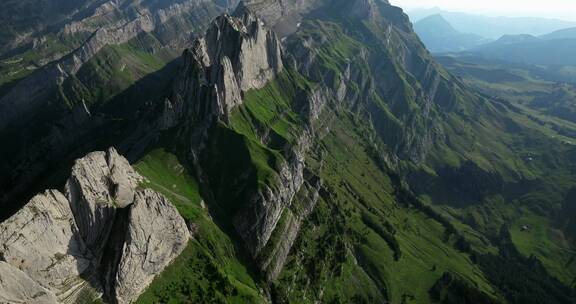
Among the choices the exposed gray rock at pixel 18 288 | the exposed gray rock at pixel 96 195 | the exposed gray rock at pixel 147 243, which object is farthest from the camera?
the exposed gray rock at pixel 147 243

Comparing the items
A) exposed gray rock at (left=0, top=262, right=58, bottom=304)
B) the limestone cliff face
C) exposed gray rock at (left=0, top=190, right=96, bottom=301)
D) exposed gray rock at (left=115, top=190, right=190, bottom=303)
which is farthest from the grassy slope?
exposed gray rock at (left=0, top=262, right=58, bottom=304)

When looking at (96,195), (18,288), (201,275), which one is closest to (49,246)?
(18,288)

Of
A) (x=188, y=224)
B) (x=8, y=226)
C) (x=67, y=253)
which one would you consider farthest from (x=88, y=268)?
(x=188, y=224)

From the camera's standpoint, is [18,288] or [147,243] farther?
[147,243]

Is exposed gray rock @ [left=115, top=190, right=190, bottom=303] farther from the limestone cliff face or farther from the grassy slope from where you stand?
the grassy slope

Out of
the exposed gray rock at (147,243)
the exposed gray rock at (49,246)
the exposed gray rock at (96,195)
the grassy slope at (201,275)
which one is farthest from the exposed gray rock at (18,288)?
the grassy slope at (201,275)

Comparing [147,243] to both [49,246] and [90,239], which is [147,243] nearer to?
[90,239]

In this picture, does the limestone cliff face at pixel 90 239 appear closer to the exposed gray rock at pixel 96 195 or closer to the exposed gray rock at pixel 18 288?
the exposed gray rock at pixel 96 195

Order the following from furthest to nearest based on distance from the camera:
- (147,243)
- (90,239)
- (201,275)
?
(201,275) < (147,243) < (90,239)
